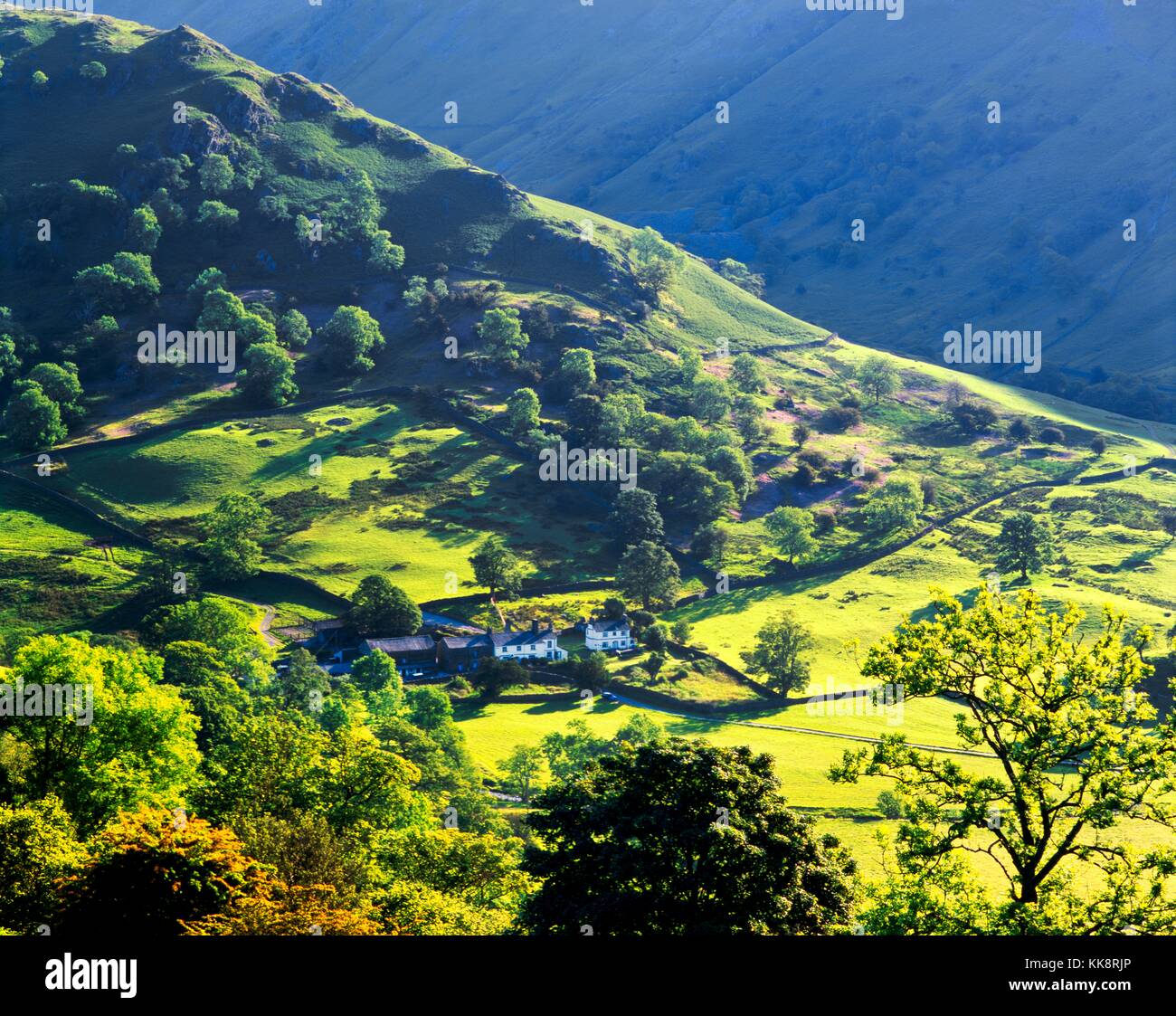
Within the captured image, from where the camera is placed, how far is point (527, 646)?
115062 millimetres

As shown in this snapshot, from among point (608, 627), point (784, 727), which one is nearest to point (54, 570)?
point (608, 627)

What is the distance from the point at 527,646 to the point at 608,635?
9854 mm

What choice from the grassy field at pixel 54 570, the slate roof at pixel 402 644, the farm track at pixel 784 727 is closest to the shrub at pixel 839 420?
the farm track at pixel 784 727

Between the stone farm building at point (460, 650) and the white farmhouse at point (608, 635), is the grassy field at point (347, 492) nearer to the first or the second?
the stone farm building at point (460, 650)

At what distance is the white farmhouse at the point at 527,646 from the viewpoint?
11425cm

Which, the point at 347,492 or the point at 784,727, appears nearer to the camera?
the point at 784,727

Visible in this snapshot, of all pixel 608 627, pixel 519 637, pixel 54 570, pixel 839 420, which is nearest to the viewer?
pixel 519 637

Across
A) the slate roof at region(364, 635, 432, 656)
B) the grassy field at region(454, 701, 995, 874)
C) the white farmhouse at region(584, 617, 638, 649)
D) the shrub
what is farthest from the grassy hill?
the slate roof at region(364, 635, 432, 656)

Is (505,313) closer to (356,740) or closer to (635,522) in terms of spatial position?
(635,522)

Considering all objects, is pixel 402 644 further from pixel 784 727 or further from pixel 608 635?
pixel 784 727

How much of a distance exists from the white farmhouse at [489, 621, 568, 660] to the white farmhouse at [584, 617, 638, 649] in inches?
166

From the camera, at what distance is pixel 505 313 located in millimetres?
194125

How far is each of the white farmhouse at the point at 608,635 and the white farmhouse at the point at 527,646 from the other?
4.21 metres
